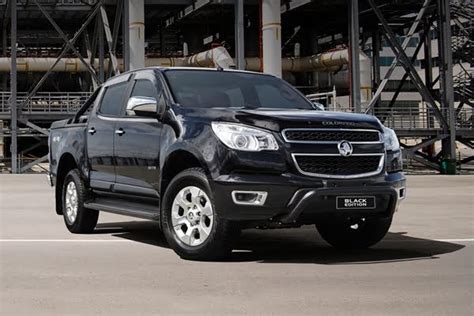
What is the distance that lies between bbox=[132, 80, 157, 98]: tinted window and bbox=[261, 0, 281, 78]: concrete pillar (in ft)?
81.6

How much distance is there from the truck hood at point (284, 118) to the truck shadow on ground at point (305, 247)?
144cm

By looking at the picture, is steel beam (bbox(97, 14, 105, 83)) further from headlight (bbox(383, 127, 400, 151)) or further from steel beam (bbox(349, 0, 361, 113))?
headlight (bbox(383, 127, 400, 151))

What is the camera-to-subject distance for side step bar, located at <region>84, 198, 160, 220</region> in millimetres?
8039

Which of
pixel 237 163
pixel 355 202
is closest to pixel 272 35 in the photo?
pixel 355 202

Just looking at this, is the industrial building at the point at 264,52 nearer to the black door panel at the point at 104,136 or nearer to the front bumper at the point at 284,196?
the black door panel at the point at 104,136

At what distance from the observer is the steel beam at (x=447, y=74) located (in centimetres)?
3556

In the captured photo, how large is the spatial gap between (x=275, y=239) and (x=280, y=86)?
2.04 meters

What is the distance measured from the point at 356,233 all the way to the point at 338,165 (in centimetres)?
159

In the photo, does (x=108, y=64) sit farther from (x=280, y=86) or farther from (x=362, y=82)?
(x=280, y=86)

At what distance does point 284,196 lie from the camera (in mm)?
6824

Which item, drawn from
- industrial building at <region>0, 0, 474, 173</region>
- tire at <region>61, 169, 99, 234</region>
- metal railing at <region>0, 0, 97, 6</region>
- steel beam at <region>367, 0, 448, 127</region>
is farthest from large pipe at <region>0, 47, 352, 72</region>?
tire at <region>61, 169, 99, 234</region>

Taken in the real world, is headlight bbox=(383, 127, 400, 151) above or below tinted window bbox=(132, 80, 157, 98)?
below

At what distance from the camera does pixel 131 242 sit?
9188mm

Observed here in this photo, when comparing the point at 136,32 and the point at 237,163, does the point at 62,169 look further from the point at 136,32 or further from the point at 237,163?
the point at 136,32
